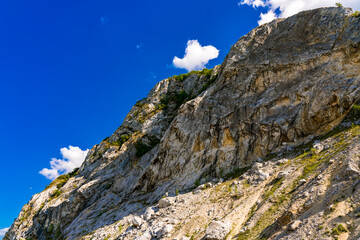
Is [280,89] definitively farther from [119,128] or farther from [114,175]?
[119,128]

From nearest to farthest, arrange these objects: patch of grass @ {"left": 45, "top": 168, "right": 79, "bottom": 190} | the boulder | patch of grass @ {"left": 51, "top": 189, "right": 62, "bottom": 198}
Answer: the boulder → patch of grass @ {"left": 51, "top": 189, "right": 62, "bottom": 198} → patch of grass @ {"left": 45, "top": 168, "right": 79, "bottom": 190}

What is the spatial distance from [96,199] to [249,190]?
86.7 ft

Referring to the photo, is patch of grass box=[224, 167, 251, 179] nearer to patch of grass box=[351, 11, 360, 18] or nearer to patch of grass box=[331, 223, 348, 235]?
patch of grass box=[331, 223, 348, 235]

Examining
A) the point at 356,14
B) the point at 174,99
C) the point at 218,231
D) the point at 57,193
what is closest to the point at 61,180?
the point at 57,193

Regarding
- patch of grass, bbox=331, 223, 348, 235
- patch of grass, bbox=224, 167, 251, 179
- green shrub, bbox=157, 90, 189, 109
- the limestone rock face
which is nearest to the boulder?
patch of grass, bbox=331, 223, 348, 235

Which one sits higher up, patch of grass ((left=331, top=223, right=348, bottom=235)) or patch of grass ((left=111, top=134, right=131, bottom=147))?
patch of grass ((left=111, top=134, right=131, bottom=147))

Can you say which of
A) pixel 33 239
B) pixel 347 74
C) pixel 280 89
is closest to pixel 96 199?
pixel 33 239

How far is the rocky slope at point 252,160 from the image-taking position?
47.5ft

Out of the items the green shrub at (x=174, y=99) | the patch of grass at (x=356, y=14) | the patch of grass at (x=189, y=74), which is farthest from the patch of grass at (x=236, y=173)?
the patch of grass at (x=189, y=74)

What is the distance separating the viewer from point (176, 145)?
31.7 metres

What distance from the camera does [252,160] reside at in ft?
79.3

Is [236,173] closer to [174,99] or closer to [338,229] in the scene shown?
[338,229]

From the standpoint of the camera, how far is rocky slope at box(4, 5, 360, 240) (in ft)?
47.5

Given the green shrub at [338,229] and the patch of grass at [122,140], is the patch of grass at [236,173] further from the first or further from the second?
the patch of grass at [122,140]
